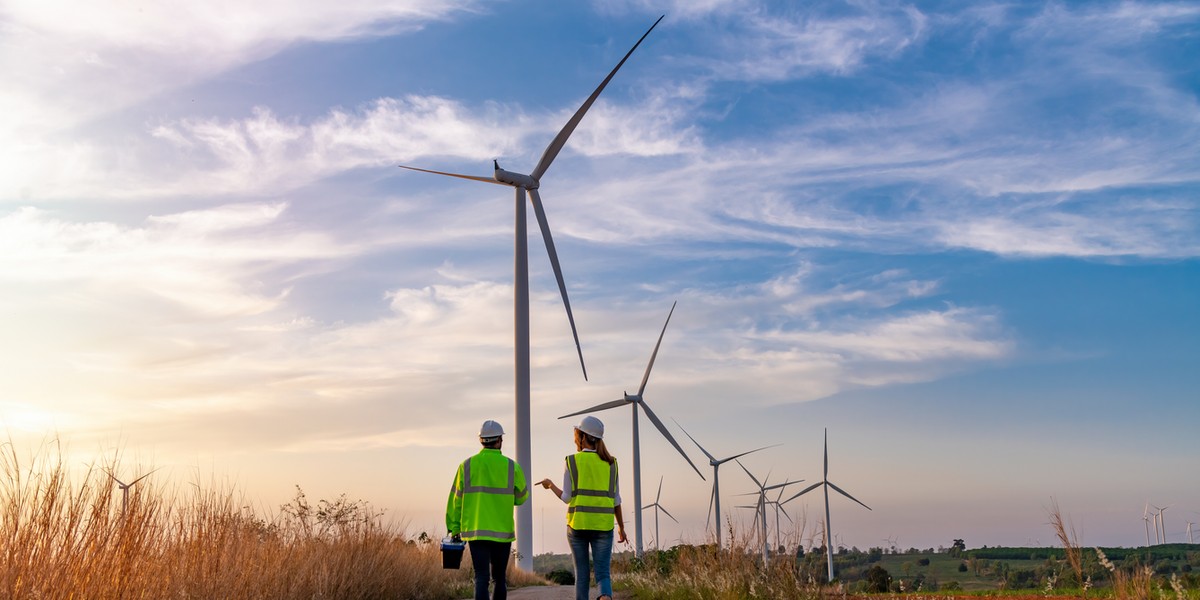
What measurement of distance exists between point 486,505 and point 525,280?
2169 cm

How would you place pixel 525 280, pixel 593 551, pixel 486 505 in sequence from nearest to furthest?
pixel 486 505
pixel 593 551
pixel 525 280

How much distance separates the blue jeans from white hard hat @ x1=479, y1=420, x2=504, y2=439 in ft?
4.68

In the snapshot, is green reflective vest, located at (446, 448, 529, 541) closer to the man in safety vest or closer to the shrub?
the man in safety vest

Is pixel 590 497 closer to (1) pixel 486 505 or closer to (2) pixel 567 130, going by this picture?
(1) pixel 486 505

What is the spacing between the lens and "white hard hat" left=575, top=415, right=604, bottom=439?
1222cm

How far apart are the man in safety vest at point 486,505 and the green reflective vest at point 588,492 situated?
67 cm

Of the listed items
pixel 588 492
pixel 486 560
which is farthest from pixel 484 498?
pixel 588 492

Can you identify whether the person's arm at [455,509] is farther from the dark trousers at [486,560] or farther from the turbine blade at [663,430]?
the turbine blade at [663,430]

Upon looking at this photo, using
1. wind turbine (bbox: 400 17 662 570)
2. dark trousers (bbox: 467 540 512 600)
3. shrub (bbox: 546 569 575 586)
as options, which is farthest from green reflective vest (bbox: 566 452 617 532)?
shrub (bbox: 546 569 575 586)

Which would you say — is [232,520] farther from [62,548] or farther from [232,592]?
[62,548]

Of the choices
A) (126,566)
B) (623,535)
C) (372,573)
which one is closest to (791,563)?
(623,535)

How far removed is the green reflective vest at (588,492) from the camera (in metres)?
12.2

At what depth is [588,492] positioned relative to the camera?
1227cm

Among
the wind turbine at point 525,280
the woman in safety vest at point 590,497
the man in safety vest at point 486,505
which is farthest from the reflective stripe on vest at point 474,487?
the wind turbine at point 525,280
